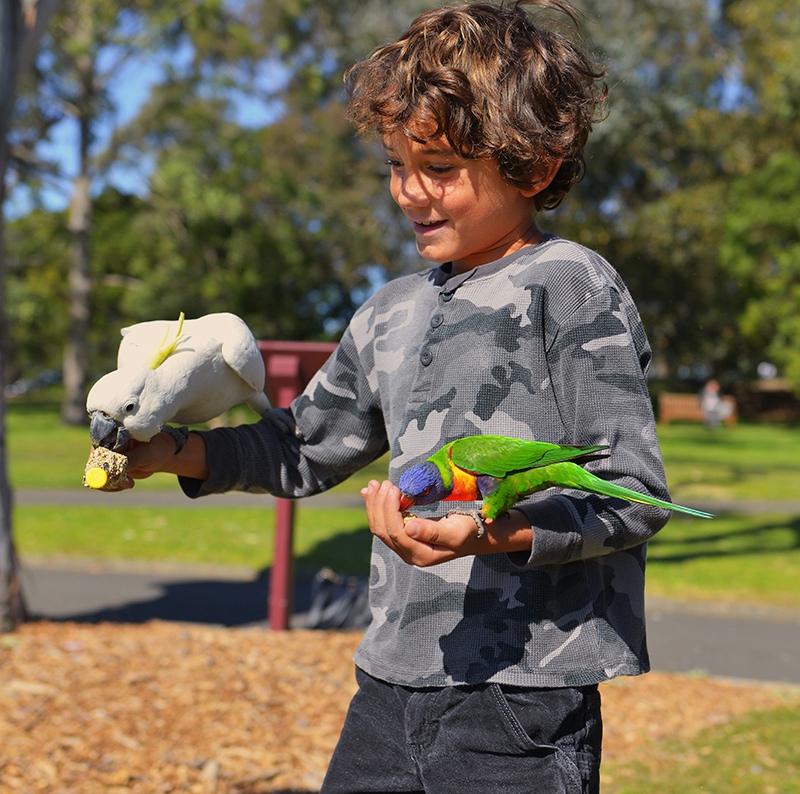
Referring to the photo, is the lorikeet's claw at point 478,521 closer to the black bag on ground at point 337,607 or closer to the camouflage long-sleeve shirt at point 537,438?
the camouflage long-sleeve shirt at point 537,438

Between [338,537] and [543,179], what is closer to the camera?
[543,179]

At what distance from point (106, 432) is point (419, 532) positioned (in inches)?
25.3

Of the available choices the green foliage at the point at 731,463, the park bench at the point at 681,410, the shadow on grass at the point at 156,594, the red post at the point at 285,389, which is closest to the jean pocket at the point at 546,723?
the red post at the point at 285,389

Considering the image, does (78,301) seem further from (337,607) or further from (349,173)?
(337,607)

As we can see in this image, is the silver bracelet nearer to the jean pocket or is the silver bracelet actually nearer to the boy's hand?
the boy's hand

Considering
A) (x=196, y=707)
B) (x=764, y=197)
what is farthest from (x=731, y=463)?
(x=196, y=707)

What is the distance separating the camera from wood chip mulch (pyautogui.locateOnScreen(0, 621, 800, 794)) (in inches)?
138

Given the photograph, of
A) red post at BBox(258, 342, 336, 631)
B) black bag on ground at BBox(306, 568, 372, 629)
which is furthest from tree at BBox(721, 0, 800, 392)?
red post at BBox(258, 342, 336, 631)

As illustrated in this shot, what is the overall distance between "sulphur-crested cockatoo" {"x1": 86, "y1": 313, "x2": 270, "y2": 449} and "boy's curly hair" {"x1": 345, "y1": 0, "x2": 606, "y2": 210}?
1.82ft

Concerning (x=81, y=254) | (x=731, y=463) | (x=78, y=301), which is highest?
(x=81, y=254)

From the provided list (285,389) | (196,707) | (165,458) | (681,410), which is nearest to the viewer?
(165,458)

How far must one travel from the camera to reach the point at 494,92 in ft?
5.68

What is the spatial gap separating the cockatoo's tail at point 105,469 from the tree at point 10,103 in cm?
376

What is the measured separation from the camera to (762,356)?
36.6 m
